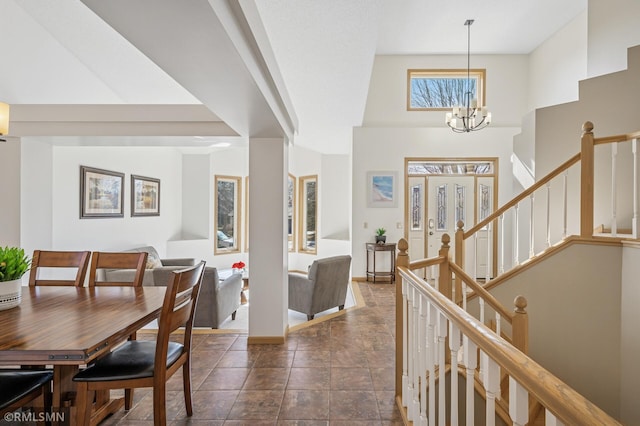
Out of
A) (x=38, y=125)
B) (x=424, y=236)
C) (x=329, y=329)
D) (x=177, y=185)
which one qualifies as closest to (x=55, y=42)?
(x=38, y=125)

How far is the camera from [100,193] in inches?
197

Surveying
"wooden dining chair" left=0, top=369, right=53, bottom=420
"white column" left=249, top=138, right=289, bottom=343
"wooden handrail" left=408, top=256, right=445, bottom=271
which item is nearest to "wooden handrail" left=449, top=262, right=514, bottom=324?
"wooden handrail" left=408, top=256, right=445, bottom=271

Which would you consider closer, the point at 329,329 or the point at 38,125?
the point at 38,125

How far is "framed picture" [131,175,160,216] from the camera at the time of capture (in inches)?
231

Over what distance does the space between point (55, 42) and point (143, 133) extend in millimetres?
1989

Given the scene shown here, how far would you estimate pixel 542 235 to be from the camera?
4516mm

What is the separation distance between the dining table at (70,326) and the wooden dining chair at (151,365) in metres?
0.12

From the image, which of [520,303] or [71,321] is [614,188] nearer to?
[520,303]

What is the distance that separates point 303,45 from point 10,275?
251 cm

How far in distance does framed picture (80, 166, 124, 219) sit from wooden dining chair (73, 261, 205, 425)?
3412 millimetres

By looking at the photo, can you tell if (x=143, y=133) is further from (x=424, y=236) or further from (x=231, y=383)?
(x=424, y=236)

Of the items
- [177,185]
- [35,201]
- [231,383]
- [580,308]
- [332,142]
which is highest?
[332,142]

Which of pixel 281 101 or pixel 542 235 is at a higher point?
pixel 281 101

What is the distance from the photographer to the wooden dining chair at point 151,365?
1693 millimetres
